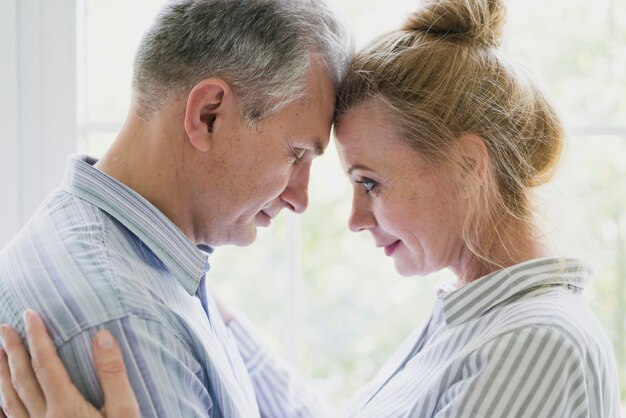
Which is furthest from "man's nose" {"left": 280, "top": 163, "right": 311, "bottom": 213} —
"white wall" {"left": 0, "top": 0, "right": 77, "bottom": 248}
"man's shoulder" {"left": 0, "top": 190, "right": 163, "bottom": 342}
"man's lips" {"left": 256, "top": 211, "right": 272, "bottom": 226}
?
"white wall" {"left": 0, "top": 0, "right": 77, "bottom": 248}

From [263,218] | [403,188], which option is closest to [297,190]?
[263,218]

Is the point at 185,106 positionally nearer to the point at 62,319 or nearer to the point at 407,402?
the point at 62,319

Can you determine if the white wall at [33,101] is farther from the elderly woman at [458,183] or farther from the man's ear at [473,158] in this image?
the man's ear at [473,158]

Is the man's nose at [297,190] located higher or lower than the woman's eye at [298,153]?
lower

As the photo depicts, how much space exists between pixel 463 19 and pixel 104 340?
0.84m

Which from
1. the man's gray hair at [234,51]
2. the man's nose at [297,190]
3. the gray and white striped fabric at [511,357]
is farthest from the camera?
the man's nose at [297,190]

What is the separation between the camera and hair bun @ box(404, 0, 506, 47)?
139cm

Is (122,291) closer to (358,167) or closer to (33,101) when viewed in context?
(358,167)

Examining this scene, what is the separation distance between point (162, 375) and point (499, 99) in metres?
0.74

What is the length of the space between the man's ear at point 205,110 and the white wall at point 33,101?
797 millimetres

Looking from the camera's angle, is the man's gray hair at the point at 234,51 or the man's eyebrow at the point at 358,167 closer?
the man's gray hair at the point at 234,51

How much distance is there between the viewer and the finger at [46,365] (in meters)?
1.02

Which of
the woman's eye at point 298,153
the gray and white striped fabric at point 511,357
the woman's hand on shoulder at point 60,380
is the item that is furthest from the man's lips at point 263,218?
the woman's hand on shoulder at point 60,380

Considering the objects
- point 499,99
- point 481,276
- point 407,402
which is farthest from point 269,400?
point 499,99
